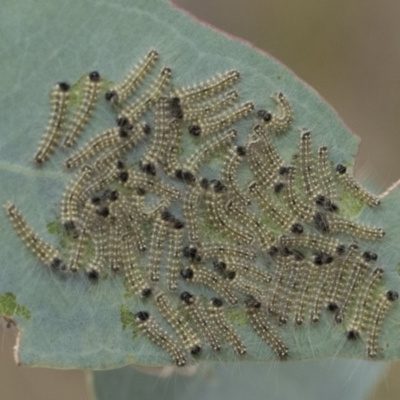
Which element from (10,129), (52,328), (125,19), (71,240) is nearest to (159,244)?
(71,240)

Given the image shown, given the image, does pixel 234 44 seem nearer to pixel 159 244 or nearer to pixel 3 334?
pixel 159 244

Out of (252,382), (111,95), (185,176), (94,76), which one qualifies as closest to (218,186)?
(185,176)

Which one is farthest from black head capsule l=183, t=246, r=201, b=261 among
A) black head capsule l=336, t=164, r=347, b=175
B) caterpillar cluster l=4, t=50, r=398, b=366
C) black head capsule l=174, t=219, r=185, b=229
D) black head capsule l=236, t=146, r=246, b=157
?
black head capsule l=336, t=164, r=347, b=175

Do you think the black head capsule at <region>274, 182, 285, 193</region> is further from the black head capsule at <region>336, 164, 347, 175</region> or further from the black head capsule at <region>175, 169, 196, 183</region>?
the black head capsule at <region>175, 169, 196, 183</region>

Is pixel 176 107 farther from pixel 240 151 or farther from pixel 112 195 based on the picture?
pixel 112 195

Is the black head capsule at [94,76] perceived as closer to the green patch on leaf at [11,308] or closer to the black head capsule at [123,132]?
the black head capsule at [123,132]

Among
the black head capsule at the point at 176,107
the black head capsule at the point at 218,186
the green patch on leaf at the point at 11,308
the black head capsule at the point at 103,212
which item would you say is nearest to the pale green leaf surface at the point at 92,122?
the green patch on leaf at the point at 11,308
